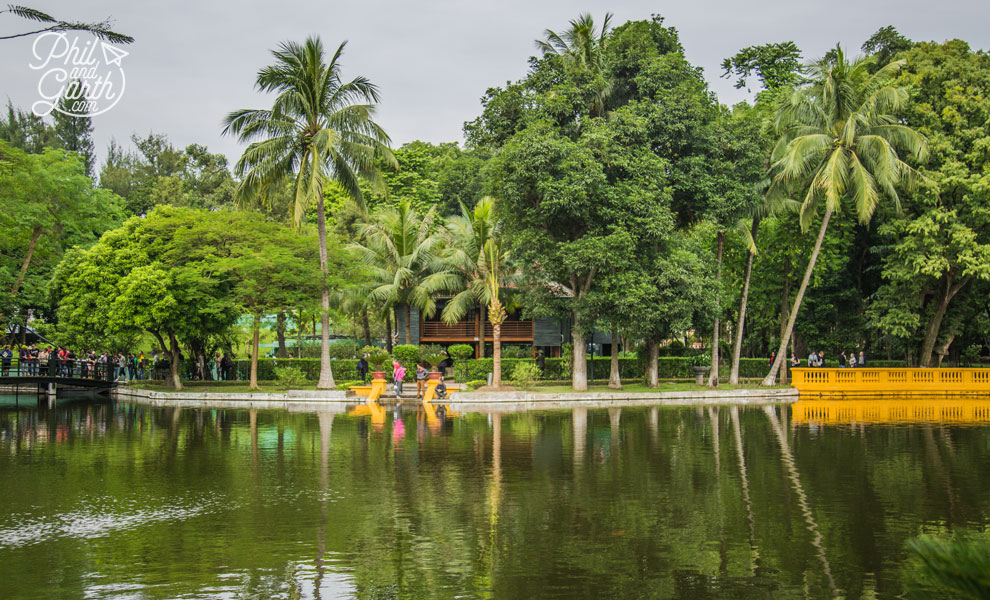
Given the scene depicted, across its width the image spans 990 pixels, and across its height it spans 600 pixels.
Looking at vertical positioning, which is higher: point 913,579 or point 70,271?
point 70,271

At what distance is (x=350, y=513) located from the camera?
11398mm

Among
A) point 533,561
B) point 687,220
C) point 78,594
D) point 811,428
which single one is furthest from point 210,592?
point 687,220

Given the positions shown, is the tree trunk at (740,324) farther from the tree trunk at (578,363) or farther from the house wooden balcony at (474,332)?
the house wooden balcony at (474,332)

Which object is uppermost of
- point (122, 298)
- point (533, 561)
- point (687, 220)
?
point (687, 220)

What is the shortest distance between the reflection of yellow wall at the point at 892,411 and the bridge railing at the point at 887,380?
2605mm

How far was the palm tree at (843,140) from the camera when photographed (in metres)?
31.7

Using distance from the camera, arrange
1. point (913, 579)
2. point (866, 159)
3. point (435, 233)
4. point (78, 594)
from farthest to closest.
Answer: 1. point (435, 233)
2. point (866, 159)
3. point (78, 594)
4. point (913, 579)

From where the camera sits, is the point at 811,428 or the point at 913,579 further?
the point at 811,428

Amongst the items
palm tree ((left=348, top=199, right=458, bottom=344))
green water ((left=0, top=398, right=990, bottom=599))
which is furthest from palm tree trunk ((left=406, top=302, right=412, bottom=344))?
green water ((left=0, top=398, right=990, bottom=599))

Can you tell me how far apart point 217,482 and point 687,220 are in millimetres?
25828

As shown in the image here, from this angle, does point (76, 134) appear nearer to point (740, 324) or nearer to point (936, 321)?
point (740, 324)

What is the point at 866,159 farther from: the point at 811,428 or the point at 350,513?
the point at 350,513

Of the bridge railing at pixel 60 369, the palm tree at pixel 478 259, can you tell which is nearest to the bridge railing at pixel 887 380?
the palm tree at pixel 478 259

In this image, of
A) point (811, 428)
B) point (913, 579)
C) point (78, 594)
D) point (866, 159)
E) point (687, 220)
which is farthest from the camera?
point (687, 220)
